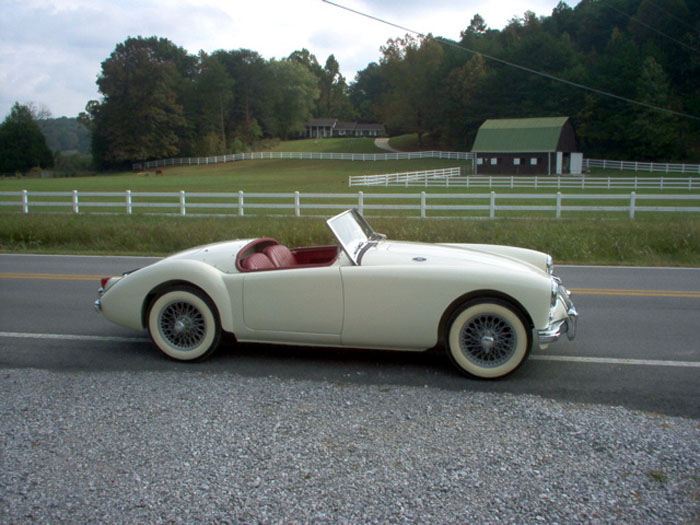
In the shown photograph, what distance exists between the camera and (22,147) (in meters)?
88.2

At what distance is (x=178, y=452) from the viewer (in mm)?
3529

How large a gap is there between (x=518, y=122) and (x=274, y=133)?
59121 mm

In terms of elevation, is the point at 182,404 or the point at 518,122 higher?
the point at 518,122

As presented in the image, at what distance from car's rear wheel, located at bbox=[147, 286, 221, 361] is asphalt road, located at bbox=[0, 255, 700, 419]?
0.46ft

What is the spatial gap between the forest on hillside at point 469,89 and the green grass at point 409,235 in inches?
1877

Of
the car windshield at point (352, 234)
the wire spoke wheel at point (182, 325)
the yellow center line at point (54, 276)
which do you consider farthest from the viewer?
the yellow center line at point (54, 276)

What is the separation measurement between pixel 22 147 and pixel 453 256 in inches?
3807

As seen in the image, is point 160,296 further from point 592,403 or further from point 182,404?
point 592,403

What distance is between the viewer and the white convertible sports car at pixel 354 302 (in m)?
4.92

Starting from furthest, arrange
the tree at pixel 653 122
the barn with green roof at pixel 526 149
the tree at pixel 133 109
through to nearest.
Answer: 1. the tree at pixel 133 109
2. the tree at pixel 653 122
3. the barn with green roof at pixel 526 149

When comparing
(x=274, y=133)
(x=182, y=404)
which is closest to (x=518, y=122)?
(x=274, y=133)

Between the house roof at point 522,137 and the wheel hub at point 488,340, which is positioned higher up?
the house roof at point 522,137

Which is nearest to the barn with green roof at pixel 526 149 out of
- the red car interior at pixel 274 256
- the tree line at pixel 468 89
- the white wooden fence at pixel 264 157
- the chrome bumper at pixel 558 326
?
the tree line at pixel 468 89

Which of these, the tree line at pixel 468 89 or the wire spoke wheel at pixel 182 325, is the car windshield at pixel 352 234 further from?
the tree line at pixel 468 89
